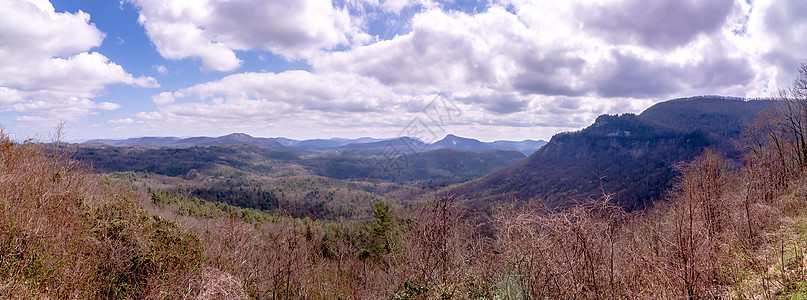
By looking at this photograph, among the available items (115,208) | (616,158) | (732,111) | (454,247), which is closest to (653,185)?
(616,158)

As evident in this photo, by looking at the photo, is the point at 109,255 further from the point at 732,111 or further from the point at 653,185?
the point at 732,111

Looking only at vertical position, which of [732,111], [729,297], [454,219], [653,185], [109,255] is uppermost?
[732,111]

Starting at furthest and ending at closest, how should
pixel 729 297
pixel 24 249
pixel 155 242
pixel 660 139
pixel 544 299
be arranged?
1. pixel 660 139
2. pixel 155 242
3. pixel 24 249
4. pixel 544 299
5. pixel 729 297

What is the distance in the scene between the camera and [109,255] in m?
11.0

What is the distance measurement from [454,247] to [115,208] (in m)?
13.0

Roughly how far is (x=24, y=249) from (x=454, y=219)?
→ 10988mm

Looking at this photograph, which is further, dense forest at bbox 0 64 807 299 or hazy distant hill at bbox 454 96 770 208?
hazy distant hill at bbox 454 96 770 208

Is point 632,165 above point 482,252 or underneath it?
underneath

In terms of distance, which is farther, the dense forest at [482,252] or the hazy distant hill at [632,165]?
the hazy distant hill at [632,165]

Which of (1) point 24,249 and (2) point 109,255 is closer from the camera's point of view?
(1) point 24,249

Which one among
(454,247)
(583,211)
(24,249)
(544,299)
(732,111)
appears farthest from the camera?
(732,111)

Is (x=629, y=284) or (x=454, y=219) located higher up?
(x=454, y=219)

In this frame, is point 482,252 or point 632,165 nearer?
point 482,252

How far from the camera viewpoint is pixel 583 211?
19.8 ft
